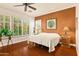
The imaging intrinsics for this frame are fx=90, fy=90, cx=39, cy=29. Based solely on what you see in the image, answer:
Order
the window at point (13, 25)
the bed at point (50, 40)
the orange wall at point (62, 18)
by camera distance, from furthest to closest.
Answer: the bed at point (50, 40)
the orange wall at point (62, 18)
the window at point (13, 25)

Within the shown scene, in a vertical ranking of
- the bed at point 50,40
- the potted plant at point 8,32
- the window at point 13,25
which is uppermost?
the window at point 13,25

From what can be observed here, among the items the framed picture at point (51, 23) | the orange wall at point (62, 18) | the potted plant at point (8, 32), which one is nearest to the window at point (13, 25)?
the potted plant at point (8, 32)

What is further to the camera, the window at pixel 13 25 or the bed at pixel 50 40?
the bed at pixel 50 40

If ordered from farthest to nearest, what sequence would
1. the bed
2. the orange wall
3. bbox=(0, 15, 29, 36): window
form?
1. the bed
2. the orange wall
3. bbox=(0, 15, 29, 36): window

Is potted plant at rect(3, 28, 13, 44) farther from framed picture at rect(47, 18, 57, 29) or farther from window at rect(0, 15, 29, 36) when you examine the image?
framed picture at rect(47, 18, 57, 29)

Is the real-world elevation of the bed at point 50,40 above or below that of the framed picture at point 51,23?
below

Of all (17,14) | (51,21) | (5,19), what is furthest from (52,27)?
(5,19)

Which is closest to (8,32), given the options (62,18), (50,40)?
(50,40)

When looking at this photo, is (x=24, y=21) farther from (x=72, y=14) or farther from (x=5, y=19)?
(x=72, y=14)

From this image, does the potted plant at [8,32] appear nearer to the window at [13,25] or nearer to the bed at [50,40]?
the window at [13,25]

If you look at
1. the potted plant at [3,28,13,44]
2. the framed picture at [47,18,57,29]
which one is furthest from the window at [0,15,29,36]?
the framed picture at [47,18,57,29]

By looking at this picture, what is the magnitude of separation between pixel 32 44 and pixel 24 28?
3.16 ft

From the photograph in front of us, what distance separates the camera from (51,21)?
3.27m

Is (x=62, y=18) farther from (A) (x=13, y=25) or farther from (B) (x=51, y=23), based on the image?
(A) (x=13, y=25)
